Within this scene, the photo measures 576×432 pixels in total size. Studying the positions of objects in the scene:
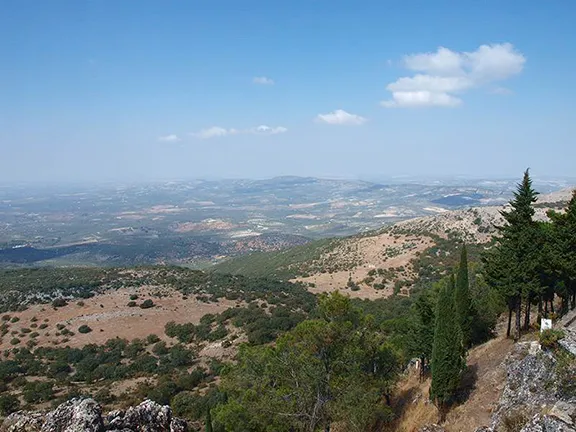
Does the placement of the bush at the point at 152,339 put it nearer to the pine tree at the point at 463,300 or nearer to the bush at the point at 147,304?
the bush at the point at 147,304

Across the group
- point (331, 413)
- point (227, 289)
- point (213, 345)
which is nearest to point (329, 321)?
point (331, 413)

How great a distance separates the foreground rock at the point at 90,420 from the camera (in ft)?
45.1

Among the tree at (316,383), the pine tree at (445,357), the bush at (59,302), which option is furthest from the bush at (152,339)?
the pine tree at (445,357)

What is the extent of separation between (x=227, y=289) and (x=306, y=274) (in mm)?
25411

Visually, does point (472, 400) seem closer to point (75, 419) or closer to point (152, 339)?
point (75, 419)

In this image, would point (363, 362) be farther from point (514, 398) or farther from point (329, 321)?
point (514, 398)

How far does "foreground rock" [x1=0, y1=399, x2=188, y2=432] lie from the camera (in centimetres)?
1374

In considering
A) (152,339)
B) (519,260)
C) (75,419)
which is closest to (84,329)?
(152,339)

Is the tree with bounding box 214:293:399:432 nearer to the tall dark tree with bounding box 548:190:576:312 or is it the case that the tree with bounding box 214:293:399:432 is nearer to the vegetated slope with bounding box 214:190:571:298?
the tall dark tree with bounding box 548:190:576:312

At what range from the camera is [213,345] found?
40312mm

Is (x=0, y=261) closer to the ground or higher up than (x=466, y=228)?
closer to the ground

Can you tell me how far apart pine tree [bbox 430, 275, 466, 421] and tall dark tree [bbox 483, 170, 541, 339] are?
6.33m

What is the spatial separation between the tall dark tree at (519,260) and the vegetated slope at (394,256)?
1433 inches

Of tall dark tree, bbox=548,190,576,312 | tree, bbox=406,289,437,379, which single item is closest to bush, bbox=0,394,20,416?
tree, bbox=406,289,437,379
